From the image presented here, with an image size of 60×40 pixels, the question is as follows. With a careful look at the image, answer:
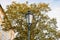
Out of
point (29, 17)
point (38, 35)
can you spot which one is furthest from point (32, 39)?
point (29, 17)

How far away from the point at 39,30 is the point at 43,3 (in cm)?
453

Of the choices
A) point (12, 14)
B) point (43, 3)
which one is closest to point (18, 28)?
point (12, 14)

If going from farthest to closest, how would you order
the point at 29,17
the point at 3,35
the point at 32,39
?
the point at 3,35 → the point at 32,39 → the point at 29,17

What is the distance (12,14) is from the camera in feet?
172

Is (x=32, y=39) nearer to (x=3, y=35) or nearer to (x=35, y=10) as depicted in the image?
(x=35, y=10)

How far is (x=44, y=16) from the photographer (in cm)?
5334

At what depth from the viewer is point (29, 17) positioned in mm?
34938

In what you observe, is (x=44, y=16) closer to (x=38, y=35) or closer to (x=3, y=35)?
(x=38, y=35)

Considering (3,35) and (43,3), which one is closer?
(43,3)

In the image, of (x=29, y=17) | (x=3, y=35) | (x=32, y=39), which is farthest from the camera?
(x=3, y=35)

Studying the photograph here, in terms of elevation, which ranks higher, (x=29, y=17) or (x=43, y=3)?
(x=43, y=3)

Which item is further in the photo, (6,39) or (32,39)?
(6,39)

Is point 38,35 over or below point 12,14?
below

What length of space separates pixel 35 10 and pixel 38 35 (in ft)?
12.4
